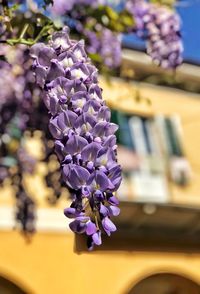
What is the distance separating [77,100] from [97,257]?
10483 millimetres

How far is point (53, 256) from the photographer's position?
1161 cm

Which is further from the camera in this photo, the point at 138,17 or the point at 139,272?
the point at 139,272

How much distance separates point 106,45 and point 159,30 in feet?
2.46

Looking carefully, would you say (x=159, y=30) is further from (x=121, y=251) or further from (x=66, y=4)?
(x=121, y=251)

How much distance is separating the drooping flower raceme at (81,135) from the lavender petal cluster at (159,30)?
7.92ft

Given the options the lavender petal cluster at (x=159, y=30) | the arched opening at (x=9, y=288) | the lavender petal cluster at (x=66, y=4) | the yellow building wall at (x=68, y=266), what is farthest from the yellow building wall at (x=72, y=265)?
the lavender petal cluster at (x=159, y=30)

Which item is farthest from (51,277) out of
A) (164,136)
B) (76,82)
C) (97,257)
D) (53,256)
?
(76,82)

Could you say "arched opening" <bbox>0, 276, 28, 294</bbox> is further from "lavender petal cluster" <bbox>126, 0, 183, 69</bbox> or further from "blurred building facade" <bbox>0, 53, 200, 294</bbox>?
"lavender petal cluster" <bbox>126, 0, 183, 69</bbox>

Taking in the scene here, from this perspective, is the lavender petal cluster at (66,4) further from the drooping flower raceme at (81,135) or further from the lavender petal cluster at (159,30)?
the drooping flower raceme at (81,135)

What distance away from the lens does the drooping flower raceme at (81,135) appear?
5.81 ft

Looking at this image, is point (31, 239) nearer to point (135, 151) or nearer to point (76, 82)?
point (135, 151)

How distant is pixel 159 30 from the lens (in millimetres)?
4734

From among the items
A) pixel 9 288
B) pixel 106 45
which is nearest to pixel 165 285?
pixel 9 288

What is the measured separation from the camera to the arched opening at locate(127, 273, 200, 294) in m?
13.1
